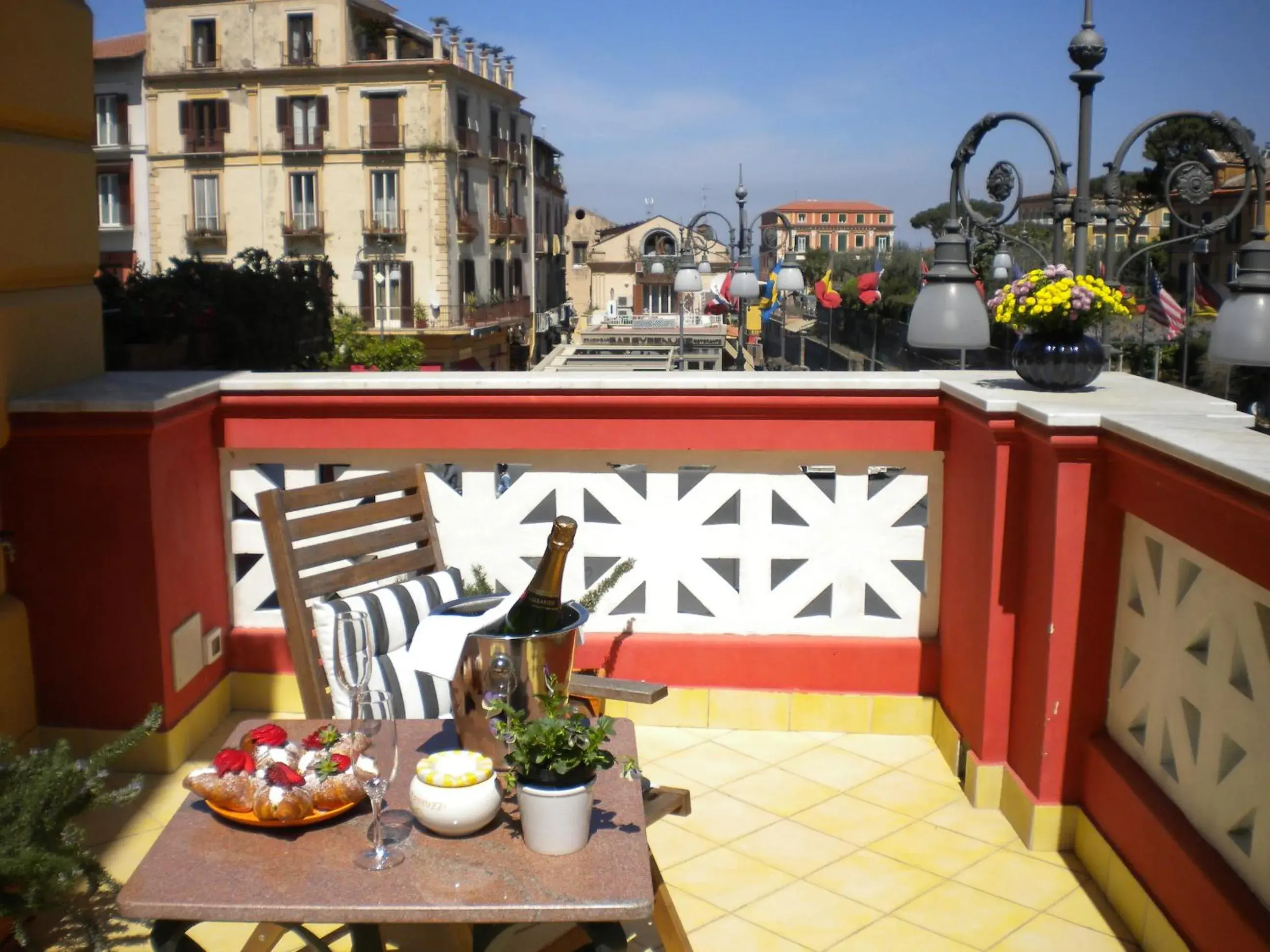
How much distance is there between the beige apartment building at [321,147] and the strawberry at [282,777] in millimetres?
33991

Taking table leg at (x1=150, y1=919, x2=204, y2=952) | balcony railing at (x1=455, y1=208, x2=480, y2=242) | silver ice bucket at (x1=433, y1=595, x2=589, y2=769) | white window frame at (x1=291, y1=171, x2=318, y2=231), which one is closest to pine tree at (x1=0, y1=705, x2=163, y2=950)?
table leg at (x1=150, y1=919, x2=204, y2=952)

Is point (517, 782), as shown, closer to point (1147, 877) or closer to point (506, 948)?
point (506, 948)

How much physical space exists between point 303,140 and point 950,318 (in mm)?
35386

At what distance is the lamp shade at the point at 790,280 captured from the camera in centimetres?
1655

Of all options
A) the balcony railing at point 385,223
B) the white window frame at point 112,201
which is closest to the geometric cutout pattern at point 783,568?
the balcony railing at point 385,223

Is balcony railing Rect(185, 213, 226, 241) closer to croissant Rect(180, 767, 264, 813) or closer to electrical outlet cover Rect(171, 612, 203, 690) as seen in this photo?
electrical outlet cover Rect(171, 612, 203, 690)

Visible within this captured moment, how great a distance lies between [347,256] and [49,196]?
111 ft

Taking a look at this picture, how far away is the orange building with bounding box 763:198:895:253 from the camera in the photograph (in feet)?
360

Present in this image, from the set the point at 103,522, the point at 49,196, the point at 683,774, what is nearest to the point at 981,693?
the point at 683,774

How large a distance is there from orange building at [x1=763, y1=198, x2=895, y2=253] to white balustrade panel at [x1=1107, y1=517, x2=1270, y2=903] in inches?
4237

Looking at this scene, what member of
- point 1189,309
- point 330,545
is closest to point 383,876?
point 330,545

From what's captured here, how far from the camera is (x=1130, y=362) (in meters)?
24.4

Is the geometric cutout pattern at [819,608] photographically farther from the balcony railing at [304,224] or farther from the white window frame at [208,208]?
the white window frame at [208,208]

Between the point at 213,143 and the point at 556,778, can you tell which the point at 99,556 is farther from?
the point at 213,143
